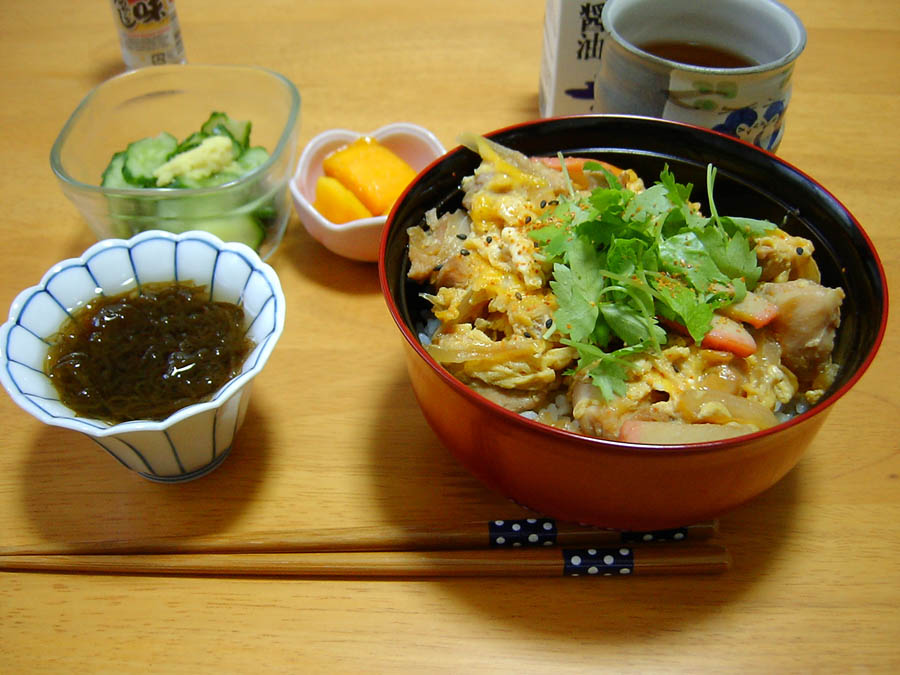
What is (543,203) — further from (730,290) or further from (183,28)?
(183,28)

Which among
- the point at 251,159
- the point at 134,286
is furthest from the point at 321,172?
the point at 134,286

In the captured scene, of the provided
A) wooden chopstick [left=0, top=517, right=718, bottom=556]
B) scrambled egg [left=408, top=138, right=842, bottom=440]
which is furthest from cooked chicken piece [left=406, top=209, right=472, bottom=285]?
wooden chopstick [left=0, top=517, right=718, bottom=556]

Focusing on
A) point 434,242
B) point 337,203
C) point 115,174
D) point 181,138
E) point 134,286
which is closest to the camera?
point 434,242

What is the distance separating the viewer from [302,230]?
1.86 m

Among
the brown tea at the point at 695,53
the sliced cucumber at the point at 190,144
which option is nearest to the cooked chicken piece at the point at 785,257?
the brown tea at the point at 695,53

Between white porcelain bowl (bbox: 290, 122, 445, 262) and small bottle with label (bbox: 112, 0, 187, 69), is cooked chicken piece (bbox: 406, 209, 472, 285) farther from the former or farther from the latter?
small bottle with label (bbox: 112, 0, 187, 69)

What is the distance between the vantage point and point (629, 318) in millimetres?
1145

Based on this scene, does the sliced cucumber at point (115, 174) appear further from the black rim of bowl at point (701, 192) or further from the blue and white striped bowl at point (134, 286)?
the black rim of bowl at point (701, 192)

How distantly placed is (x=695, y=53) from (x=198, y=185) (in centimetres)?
122

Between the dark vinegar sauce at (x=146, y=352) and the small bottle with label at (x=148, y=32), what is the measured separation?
43.7 inches

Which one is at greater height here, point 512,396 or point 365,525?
point 512,396

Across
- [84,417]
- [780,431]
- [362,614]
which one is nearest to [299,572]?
[362,614]

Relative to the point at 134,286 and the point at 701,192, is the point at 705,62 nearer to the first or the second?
the point at 701,192

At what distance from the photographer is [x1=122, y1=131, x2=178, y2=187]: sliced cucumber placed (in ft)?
5.71
